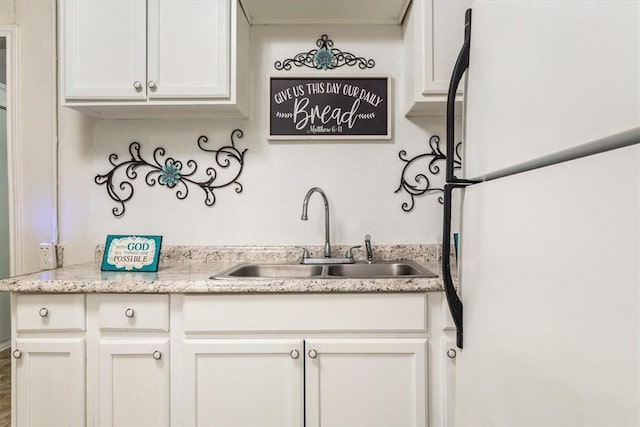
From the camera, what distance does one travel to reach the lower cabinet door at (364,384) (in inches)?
52.7

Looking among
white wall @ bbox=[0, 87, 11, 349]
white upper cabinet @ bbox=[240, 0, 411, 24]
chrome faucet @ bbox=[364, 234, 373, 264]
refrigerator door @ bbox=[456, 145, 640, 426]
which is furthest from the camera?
white wall @ bbox=[0, 87, 11, 349]

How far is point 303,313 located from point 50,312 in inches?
36.1

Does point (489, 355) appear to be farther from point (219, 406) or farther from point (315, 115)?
point (315, 115)

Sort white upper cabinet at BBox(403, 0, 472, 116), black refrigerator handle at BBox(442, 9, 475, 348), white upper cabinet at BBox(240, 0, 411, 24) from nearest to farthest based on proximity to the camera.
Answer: black refrigerator handle at BBox(442, 9, 475, 348)
white upper cabinet at BBox(403, 0, 472, 116)
white upper cabinet at BBox(240, 0, 411, 24)

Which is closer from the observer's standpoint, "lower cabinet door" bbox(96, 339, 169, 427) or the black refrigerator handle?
the black refrigerator handle

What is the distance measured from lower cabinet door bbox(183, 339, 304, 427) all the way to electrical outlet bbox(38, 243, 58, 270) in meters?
1.11

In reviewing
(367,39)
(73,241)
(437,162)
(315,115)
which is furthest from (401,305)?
(73,241)

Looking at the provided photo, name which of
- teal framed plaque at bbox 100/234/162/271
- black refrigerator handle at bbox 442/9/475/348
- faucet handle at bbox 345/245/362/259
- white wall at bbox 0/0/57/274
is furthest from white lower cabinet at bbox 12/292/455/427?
white wall at bbox 0/0/57/274

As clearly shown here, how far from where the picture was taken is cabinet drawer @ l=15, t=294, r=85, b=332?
4.49 ft

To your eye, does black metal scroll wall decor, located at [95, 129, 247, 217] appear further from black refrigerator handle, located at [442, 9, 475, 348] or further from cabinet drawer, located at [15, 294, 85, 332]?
black refrigerator handle, located at [442, 9, 475, 348]

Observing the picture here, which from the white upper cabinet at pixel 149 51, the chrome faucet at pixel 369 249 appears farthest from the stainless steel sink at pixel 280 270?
the white upper cabinet at pixel 149 51

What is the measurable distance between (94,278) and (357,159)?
128 cm

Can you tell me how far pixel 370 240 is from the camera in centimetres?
193

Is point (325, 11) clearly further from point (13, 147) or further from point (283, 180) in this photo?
point (13, 147)
